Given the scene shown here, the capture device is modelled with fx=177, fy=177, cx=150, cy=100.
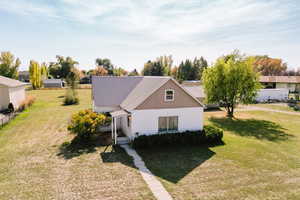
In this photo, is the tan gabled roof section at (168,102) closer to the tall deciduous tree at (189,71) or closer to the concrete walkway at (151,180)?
the concrete walkway at (151,180)

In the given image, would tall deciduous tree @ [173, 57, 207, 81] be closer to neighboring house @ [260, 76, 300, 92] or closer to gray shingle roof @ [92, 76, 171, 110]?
neighboring house @ [260, 76, 300, 92]

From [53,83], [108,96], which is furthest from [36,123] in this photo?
[53,83]

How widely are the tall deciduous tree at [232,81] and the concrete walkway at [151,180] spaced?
58.0 feet

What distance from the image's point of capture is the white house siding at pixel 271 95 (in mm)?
39844

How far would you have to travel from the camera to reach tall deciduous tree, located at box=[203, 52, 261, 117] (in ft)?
82.0

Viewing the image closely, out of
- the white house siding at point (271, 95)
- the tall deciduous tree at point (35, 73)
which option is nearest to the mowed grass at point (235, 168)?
the white house siding at point (271, 95)

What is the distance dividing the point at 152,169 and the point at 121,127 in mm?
8607

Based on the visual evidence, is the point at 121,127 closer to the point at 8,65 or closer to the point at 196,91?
the point at 196,91

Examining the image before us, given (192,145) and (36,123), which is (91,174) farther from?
(36,123)

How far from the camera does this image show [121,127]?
745 inches

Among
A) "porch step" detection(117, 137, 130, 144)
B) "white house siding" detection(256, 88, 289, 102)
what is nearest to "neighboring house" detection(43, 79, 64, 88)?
"porch step" detection(117, 137, 130, 144)

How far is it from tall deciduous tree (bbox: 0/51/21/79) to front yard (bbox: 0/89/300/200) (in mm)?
53437

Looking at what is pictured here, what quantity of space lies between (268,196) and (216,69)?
66.5ft

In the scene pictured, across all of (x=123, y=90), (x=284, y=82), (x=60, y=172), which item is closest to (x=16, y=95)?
(x=123, y=90)
